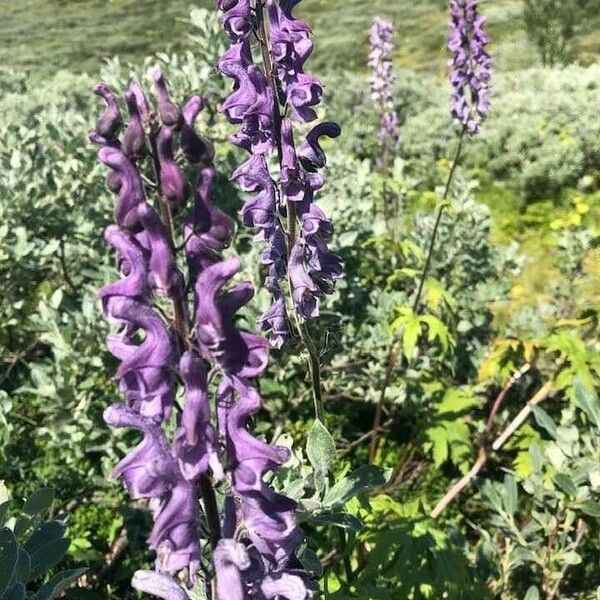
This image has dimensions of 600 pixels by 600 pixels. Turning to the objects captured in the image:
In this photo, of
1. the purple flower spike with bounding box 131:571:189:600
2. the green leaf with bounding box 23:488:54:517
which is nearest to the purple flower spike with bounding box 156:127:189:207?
the purple flower spike with bounding box 131:571:189:600

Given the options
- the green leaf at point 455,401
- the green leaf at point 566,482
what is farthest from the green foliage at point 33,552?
the green leaf at point 455,401

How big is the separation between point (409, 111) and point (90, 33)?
24827 millimetres

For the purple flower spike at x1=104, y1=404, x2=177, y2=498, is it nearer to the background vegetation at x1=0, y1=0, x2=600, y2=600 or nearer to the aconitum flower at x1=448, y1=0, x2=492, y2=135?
the background vegetation at x1=0, y1=0, x2=600, y2=600

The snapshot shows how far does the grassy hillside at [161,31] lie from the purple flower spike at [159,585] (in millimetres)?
26653

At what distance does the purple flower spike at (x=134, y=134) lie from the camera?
1.25 metres

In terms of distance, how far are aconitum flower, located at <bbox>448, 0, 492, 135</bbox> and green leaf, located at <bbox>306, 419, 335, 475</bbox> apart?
135 inches

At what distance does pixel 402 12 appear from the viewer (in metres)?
47.0

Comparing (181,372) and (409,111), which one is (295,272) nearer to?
(181,372)

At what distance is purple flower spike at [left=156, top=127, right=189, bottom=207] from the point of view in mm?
1271

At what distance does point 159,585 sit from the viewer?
144 centimetres

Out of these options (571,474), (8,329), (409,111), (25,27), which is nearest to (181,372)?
(571,474)

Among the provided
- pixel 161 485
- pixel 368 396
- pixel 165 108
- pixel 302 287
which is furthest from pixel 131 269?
pixel 368 396

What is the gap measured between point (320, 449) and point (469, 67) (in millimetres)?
3592

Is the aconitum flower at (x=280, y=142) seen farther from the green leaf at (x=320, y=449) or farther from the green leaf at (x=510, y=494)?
the green leaf at (x=510, y=494)
